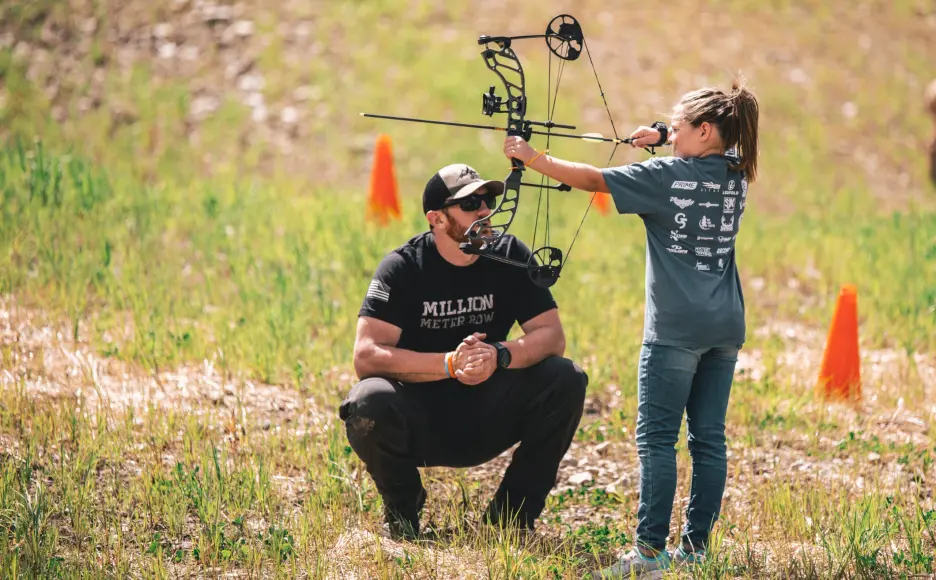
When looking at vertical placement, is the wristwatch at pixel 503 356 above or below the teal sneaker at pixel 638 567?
above

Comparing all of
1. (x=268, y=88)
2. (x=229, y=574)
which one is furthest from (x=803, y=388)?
(x=268, y=88)

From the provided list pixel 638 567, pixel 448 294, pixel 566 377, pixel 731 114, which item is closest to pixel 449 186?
pixel 448 294

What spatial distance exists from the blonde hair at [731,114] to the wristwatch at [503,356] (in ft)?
3.88

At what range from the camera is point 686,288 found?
4109 mm

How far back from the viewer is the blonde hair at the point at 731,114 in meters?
4.09

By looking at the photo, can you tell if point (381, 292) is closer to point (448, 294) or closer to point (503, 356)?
point (448, 294)

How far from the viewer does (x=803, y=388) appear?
6.46 meters

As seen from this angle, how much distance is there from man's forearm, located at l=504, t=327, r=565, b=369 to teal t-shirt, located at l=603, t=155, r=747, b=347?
595mm

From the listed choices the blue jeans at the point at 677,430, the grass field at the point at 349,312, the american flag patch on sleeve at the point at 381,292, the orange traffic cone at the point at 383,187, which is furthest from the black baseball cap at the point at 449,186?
the orange traffic cone at the point at 383,187

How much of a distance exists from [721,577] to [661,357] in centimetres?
83

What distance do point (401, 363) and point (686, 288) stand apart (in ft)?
4.02

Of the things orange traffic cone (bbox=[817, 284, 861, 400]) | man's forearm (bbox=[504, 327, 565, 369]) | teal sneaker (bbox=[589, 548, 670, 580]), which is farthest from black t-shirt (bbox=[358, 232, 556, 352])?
orange traffic cone (bbox=[817, 284, 861, 400])

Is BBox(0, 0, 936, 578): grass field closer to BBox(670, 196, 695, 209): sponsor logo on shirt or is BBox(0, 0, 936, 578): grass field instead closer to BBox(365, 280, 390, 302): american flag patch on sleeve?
BBox(365, 280, 390, 302): american flag patch on sleeve

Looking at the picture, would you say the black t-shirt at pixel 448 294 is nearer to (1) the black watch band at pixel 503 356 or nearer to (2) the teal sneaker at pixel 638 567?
(1) the black watch band at pixel 503 356
